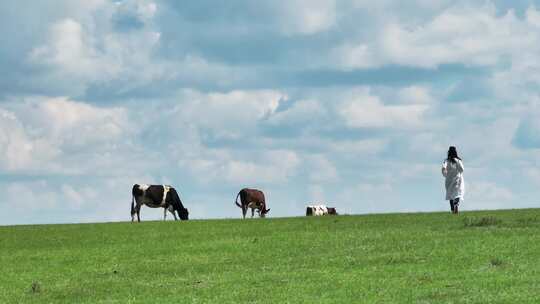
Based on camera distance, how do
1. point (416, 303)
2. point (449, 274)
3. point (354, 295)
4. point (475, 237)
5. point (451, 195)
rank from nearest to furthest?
point (416, 303) < point (354, 295) < point (449, 274) < point (475, 237) < point (451, 195)

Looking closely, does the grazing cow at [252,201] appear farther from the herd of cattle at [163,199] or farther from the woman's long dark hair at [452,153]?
the woman's long dark hair at [452,153]

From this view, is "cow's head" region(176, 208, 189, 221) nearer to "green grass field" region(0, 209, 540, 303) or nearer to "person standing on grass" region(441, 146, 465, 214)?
"green grass field" region(0, 209, 540, 303)

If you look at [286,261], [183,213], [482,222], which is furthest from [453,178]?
[183,213]

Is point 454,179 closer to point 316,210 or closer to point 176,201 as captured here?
point 176,201

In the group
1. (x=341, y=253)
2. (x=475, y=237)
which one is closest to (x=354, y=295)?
(x=341, y=253)

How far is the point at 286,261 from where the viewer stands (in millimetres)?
25609

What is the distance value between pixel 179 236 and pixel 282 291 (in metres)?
14.2

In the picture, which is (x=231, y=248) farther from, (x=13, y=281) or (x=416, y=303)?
(x=416, y=303)

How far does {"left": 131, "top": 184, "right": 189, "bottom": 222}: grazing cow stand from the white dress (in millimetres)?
17337

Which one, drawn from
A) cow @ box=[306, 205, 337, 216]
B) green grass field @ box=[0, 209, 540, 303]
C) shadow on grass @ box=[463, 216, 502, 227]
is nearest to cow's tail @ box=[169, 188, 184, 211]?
cow @ box=[306, 205, 337, 216]

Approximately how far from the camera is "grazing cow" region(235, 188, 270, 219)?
5788 centimetres

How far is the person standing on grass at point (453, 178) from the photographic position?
41.3 m

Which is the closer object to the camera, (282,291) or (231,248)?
(282,291)

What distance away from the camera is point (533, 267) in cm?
2175
